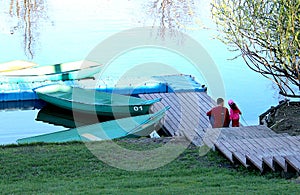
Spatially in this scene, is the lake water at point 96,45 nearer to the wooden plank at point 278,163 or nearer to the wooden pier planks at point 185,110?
the wooden pier planks at point 185,110

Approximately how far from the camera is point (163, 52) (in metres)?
17.7

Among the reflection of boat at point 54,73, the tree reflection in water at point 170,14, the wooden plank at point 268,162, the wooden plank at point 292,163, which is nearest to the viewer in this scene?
the wooden plank at point 292,163

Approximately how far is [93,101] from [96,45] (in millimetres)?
6060

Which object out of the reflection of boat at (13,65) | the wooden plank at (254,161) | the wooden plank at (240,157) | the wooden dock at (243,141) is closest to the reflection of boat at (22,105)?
the reflection of boat at (13,65)

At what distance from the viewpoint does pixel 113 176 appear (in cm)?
688

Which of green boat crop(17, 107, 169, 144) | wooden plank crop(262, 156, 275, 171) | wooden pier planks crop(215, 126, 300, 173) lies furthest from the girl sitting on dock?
wooden plank crop(262, 156, 275, 171)

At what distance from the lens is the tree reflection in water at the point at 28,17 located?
764 inches

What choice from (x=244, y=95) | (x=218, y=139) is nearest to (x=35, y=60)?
(x=244, y=95)

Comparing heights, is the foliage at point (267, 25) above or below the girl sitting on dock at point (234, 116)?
above

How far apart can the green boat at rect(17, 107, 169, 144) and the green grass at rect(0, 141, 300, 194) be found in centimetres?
160

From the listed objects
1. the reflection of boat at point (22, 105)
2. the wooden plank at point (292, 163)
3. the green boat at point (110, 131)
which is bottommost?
the reflection of boat at point (22, 105)

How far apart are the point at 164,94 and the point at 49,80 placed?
3597 millimetres

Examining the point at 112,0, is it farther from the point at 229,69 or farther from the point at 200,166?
the point at 200,166

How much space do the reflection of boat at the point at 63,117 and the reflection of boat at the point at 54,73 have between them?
153cm
